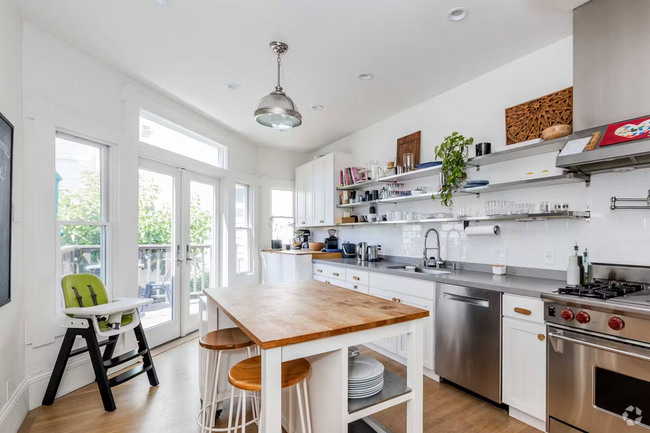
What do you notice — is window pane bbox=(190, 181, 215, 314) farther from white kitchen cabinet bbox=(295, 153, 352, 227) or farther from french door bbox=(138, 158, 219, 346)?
white kitchen cabinet bbox=(295, 153, 352, 227)

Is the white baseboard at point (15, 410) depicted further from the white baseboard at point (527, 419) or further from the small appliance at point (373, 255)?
the small appliance at point (373, 255)

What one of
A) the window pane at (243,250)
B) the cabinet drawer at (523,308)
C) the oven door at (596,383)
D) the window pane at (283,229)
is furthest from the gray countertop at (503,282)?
the window pane at (283,229)

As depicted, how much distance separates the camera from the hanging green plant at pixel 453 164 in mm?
3012

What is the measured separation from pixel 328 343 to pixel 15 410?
2.33m

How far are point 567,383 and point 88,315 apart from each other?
132 inches

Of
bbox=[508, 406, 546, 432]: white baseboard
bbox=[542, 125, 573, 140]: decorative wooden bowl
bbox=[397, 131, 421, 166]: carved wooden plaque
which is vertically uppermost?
bbox=[397, 131, 421, 166]: carved wooden plaque

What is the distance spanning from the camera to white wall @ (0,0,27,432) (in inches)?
80.3

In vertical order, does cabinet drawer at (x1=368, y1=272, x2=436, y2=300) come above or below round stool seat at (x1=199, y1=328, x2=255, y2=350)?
above

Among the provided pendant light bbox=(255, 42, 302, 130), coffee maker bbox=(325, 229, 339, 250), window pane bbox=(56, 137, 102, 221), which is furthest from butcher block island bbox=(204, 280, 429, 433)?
coffee maker bbox=(325, 229, 339, 250)

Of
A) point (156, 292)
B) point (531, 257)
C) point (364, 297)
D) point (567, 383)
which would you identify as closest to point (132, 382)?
point (156, 292)

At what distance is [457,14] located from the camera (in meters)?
2.28

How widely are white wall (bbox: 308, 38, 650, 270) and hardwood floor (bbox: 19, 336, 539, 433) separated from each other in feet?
4.13

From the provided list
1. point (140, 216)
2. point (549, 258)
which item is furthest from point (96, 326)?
point (549, 258)

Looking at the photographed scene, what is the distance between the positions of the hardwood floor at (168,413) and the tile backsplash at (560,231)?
1252mm
